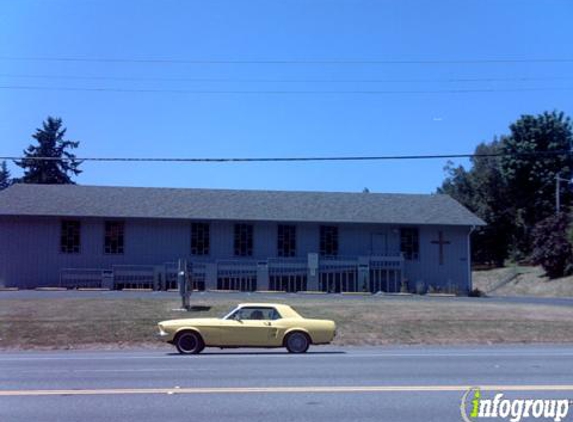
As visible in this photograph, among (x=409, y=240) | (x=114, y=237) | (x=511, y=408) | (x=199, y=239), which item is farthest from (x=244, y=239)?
(x=511, y=408)

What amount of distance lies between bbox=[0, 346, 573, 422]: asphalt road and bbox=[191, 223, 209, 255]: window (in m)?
21.4

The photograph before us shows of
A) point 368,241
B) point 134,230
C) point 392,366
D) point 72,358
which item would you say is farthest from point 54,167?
point 392,366

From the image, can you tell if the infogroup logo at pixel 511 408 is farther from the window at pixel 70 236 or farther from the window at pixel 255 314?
the window at pixel 70 236

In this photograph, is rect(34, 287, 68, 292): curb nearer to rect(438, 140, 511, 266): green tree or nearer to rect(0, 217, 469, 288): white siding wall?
rect(0, 217, 469, 288): white siding wall

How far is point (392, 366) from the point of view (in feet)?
43.5

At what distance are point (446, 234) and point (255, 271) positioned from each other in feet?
37.2

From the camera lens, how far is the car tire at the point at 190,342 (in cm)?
1670

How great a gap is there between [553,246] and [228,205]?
2241 centimetres

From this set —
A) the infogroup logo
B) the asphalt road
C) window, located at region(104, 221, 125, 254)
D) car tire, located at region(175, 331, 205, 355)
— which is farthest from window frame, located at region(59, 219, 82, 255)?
the infogroup logo

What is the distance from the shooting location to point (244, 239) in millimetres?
38031

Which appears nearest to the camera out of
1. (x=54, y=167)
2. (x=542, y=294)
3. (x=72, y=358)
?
(x=72, y=358)

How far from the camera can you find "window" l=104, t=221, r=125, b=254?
37000mm

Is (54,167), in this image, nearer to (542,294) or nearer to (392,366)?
(542,294)

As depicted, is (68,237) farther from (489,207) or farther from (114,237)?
(489,207)
